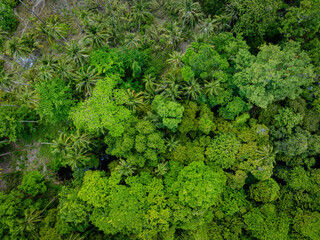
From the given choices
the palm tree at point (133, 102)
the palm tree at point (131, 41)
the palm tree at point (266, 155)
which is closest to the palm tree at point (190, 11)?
the palm tree at point (131, 41)

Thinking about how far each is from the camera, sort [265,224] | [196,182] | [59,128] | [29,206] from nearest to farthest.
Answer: [196,182]
[265,224]
[29,206]
[59,128]

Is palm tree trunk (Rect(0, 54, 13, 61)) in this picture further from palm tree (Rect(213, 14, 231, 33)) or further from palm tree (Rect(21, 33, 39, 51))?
palm tree (Rect(213, 14, 231, 33))

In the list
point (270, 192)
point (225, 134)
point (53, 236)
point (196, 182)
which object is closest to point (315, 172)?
point (270, 192)

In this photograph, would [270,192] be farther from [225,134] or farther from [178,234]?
[178,234]

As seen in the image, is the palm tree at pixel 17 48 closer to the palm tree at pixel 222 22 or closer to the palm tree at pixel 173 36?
the palm tree at pixel 173 36

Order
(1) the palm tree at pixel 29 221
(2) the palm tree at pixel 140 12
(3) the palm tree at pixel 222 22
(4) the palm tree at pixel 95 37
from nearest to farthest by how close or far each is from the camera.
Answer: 1. (1) the palm tree at pixel 29 221
2. (4) the palm tree at pixel 95 37
3. (3) the palm tree at pixel 222 22
4. (2) the palm tree at pixel 140 12
